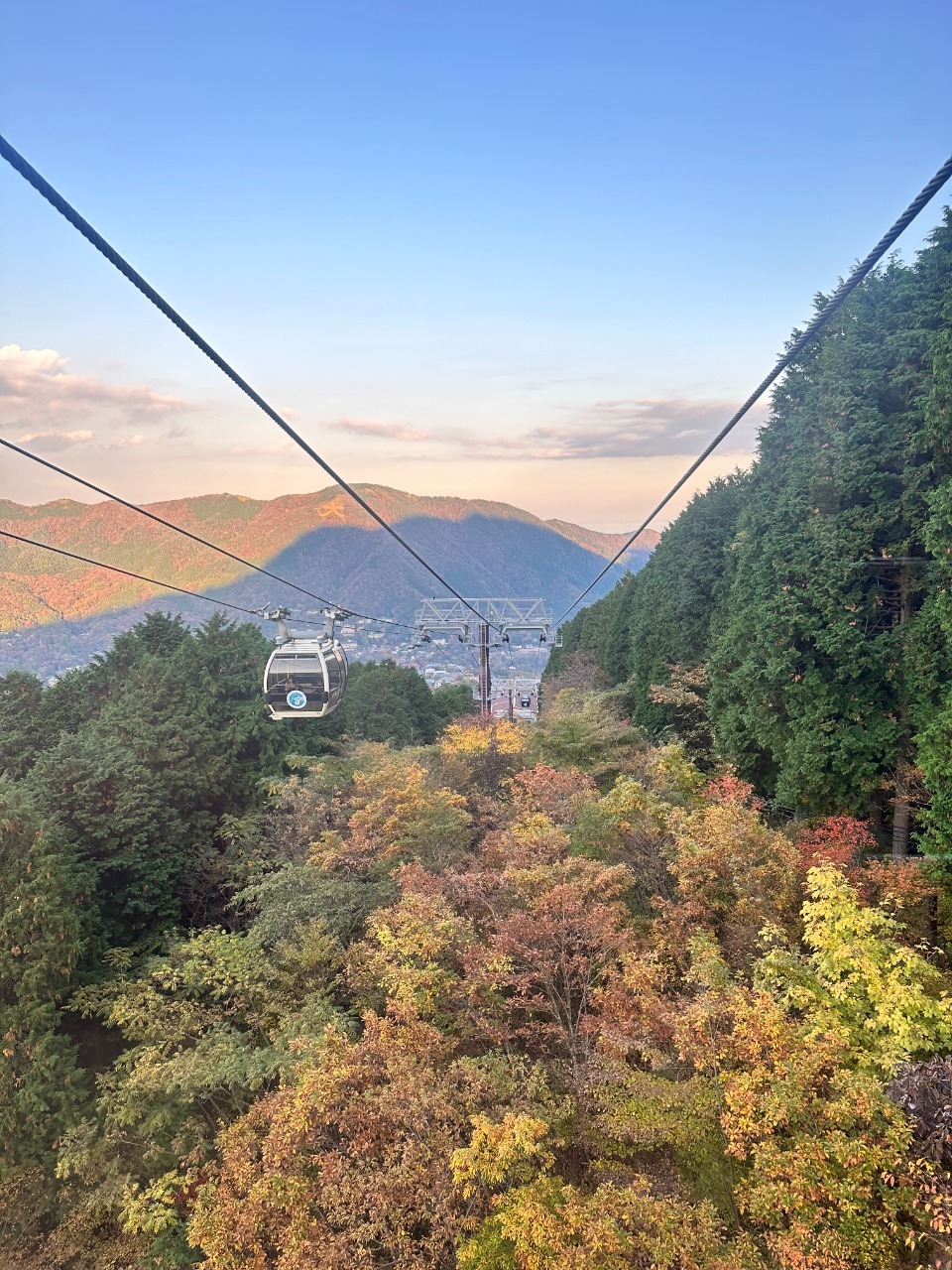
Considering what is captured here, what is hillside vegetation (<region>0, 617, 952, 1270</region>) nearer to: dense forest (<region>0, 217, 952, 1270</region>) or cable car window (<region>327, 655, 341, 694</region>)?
dense forest (<region>0, 217, 952, 1270</region>)

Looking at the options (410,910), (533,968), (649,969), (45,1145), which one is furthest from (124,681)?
(649,969)

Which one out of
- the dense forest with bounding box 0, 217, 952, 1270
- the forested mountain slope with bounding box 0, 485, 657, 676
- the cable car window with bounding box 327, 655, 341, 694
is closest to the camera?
the dense forest with bounding box 0, 217, 952, 1270

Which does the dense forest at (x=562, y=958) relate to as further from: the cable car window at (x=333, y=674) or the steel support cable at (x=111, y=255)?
the steel support cable at (x=111, y=255)

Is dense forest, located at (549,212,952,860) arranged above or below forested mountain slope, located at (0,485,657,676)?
below

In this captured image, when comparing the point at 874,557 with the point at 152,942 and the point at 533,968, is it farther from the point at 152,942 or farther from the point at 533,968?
the point at 152,942

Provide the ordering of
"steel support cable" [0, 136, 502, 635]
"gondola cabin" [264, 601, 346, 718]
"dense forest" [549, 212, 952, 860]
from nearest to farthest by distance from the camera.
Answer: "steel support cable" [0, 136, 502, 635] < "dense forest" [549, 212, 952, 860] < "gondola cabin" [264, 601, 346, 718]

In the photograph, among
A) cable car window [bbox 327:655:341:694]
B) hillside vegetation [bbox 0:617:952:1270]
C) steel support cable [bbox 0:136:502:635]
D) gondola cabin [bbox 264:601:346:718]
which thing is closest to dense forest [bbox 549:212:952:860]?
hillside vegetation [bbox 0:617:952:1270]

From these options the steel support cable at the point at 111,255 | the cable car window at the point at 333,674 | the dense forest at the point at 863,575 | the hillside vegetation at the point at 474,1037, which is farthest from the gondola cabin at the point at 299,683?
the dense forest at the point at 863,575
